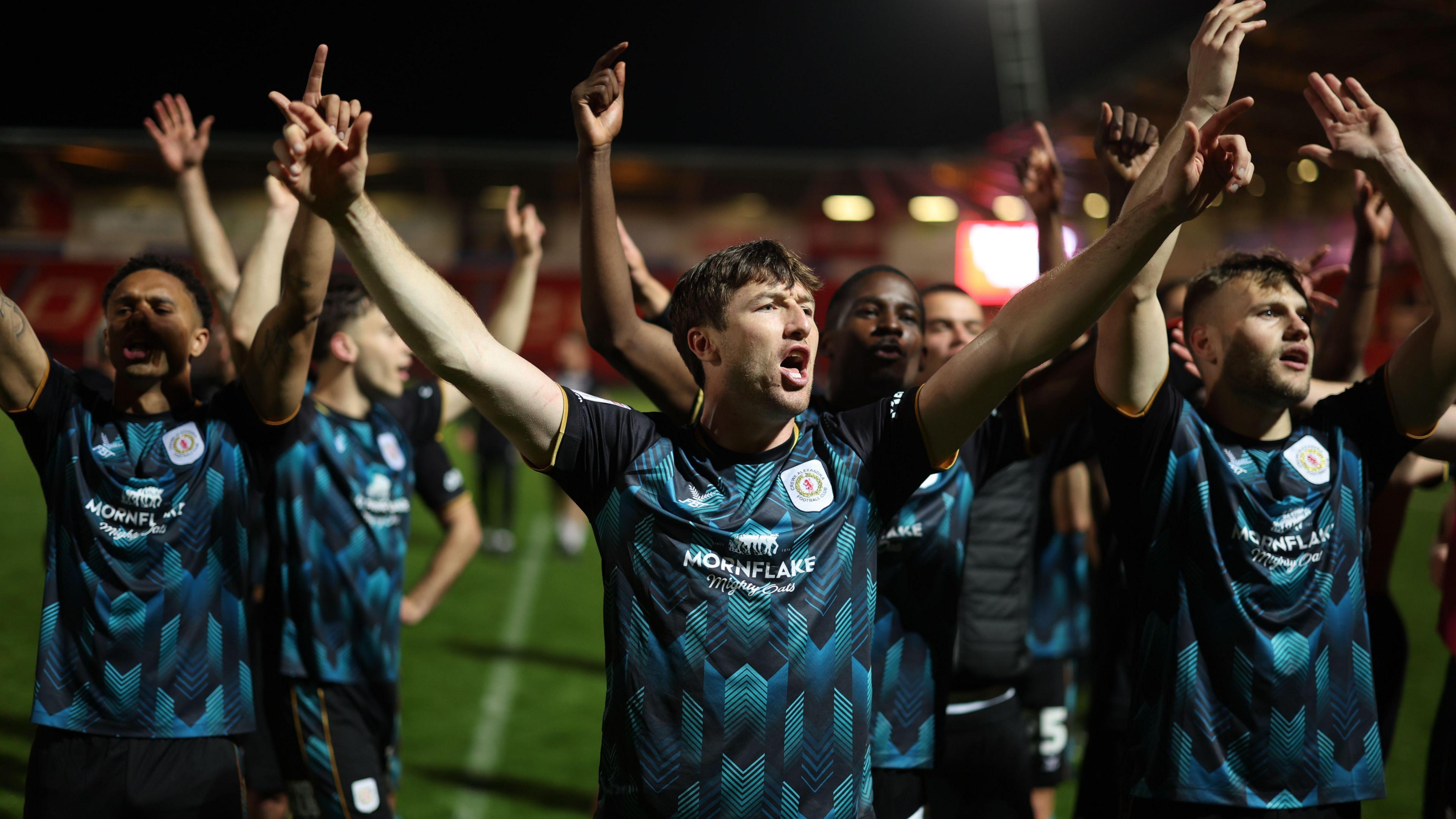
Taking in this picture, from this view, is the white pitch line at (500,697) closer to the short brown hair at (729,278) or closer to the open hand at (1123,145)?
the short brown hair at (729,278)

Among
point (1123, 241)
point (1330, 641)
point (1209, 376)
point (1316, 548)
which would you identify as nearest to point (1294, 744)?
point (1330, 641)

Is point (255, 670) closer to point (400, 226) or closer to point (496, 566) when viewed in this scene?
point (496, 566)

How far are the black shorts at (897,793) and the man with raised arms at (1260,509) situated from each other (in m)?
0.63

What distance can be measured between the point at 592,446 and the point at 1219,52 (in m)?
1.84

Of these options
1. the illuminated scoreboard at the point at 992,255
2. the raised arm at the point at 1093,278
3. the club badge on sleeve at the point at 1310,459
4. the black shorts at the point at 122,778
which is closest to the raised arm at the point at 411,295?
the raised arm at the point at 1093,278

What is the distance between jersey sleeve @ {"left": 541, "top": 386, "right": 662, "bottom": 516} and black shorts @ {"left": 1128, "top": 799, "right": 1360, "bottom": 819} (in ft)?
5.65

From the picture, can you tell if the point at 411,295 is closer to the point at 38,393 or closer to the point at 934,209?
the point at 38,393

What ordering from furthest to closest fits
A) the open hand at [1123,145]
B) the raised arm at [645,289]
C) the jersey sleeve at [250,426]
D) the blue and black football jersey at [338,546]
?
1. the raised arm at [645,289]
2. the blue and black football jersey at [338,546]
3. the jersey sleeve at [250,426]
4. the open hand at [1123,145]

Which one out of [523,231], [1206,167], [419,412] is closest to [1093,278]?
[1206,167]

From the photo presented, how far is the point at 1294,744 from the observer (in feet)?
9.63

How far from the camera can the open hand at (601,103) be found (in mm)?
3111

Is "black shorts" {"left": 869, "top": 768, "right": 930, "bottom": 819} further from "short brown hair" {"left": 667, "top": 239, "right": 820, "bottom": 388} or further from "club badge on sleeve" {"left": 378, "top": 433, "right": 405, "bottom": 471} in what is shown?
"club badge on sleeve" {"left": 378, "top": 433, "right": 405, "bottom": 471}

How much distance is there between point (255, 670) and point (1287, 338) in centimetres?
386

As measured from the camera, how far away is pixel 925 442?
2600mm
